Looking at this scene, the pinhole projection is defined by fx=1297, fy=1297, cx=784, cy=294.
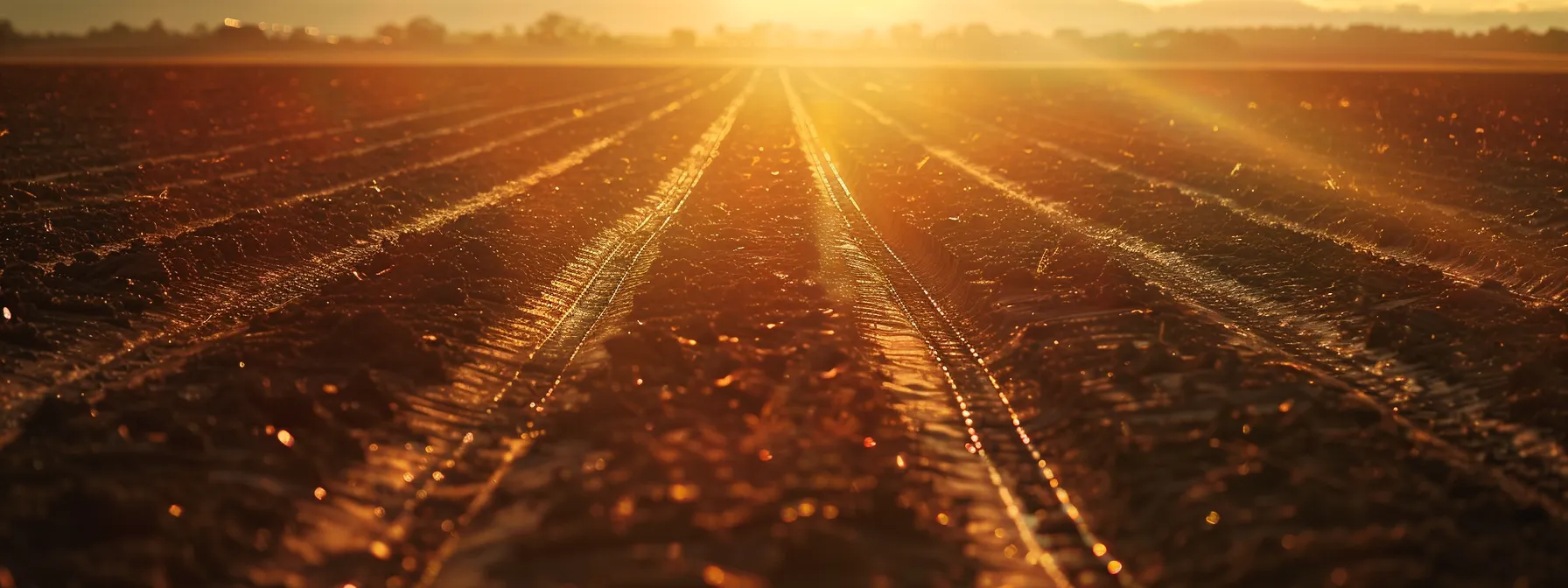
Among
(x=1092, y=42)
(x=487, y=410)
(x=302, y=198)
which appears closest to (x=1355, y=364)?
(x=487, y=410)

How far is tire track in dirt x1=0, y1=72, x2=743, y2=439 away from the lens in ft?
26.3

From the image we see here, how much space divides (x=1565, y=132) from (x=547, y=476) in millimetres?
26743

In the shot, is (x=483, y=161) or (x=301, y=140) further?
(x=301, y=140)

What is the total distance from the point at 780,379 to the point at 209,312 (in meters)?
5.05

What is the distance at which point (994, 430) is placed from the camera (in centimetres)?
740

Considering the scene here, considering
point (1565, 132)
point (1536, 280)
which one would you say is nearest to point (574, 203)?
point (1536, 280)

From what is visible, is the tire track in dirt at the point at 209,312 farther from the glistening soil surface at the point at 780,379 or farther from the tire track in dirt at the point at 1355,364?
the tire track in dirt at the point at 1355,364

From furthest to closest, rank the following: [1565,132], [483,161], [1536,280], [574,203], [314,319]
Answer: [1565,132] → [483,161] → [574,203] → [1536,280] → [314,319]

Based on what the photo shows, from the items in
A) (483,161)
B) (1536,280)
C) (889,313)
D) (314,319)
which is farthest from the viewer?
(483,161)

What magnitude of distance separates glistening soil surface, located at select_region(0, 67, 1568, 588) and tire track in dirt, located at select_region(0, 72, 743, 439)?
0.06 m

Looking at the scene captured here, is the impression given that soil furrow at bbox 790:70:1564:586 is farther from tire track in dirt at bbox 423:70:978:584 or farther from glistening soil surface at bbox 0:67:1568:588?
tire track in dirt at bbox 423:70:978:584

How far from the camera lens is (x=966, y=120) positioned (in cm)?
3697

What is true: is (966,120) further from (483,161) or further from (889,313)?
(889,313)

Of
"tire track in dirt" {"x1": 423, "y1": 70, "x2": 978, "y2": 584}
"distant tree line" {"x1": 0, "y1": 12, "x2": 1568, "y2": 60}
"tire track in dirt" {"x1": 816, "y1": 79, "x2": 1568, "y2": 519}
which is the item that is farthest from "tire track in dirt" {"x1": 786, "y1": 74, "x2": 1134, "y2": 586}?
"distant tree line" {"x1": 0, "y1": 12, "x2": 1568, "y2": 60}
